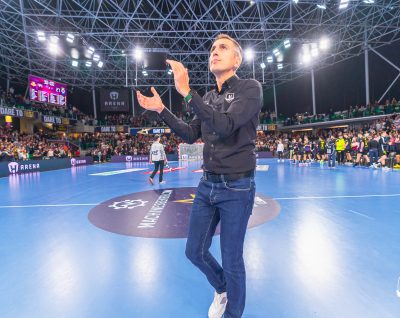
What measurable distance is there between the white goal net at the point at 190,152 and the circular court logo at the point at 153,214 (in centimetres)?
1601

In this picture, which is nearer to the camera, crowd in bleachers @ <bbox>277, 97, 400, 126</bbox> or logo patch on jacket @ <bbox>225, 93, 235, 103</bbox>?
logo patch on jacket @ <bbox>225, 93, 235, 103</bbox>

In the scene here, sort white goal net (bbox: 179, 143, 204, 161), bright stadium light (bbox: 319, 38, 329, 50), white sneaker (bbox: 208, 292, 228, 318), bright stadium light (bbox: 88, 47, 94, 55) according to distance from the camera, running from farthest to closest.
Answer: white goal net (bbox: 179, 143, 204, 161), bright stadium light (bbox: 319, 38, 329, 50), bright stadium light (bbox: 88, 47, 94, 55), white sneaker (bbox: 208, 292, 228, 318)

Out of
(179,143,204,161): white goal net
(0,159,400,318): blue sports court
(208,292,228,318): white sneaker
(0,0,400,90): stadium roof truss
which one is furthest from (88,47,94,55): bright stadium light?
(208,292,228,318): white sneaker

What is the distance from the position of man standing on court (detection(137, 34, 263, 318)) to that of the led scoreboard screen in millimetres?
23258

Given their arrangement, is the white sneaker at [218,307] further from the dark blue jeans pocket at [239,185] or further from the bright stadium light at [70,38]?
the bright stadium light at [70,38]

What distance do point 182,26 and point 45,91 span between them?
1398 centimetres

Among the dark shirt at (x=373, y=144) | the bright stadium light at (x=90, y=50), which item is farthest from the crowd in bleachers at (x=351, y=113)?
the bright stadium light at (x=90, y=50)

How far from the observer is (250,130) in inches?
59.1

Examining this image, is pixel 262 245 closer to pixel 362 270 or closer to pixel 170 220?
pixel 362 270

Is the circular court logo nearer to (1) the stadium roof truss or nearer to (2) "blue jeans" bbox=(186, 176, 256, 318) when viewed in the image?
(2) "blue jeans" bbox=(186, 176, 256, 318)

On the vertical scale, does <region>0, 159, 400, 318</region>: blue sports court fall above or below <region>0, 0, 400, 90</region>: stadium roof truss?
below

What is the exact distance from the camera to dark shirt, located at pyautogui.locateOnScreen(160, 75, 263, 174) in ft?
4.09

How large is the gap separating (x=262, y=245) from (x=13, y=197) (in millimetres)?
6792

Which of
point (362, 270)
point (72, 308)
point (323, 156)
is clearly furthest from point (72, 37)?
point (323, 156)
